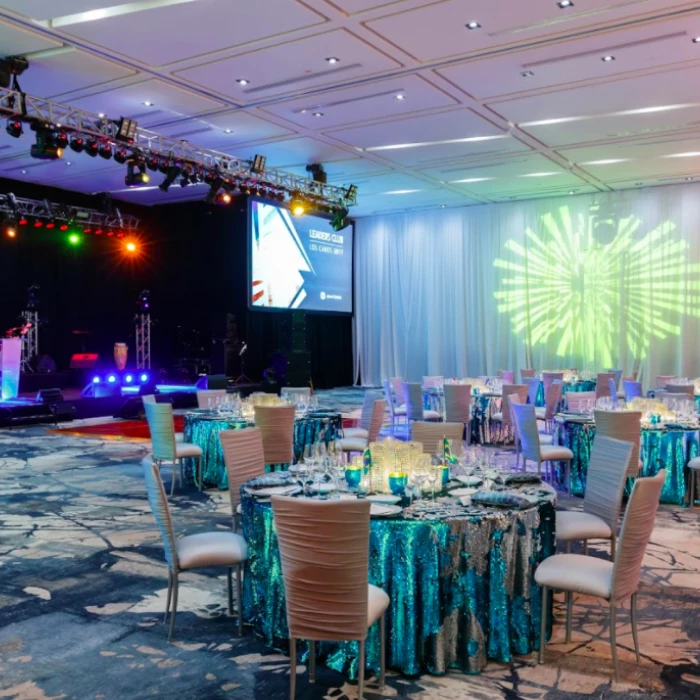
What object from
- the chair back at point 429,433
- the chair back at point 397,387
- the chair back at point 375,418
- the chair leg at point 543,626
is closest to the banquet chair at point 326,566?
the chair leg at point 543,626

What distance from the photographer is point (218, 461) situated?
22.4 ft

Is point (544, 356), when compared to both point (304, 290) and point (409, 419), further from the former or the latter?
point (409, 419)

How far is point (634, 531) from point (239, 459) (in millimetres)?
2206

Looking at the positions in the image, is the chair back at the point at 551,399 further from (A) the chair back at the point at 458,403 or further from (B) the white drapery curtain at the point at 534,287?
(B) the white drapery curtain at the point at 534,287

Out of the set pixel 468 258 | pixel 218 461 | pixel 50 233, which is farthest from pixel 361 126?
pixel 50 233

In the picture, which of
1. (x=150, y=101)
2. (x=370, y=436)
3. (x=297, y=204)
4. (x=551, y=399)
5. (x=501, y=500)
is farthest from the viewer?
(x=297, y=204)

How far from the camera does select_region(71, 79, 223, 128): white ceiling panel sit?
777 cm

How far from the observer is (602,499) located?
411cm

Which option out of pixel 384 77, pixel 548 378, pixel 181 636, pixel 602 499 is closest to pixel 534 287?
pixel 548 378

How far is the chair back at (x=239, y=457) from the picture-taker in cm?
421

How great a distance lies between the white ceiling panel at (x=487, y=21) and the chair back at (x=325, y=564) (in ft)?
14.9

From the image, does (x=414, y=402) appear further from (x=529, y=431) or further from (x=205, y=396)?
(x=529, y=431)

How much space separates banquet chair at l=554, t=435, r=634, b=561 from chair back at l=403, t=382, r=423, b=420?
490 cm

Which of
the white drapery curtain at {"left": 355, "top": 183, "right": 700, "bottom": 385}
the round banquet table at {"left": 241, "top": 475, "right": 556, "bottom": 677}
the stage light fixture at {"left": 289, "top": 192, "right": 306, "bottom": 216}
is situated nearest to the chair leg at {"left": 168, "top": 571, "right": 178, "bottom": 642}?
the round banquet table at {"left": 241, "top": 475, "right": 556, "bottom": 677}
